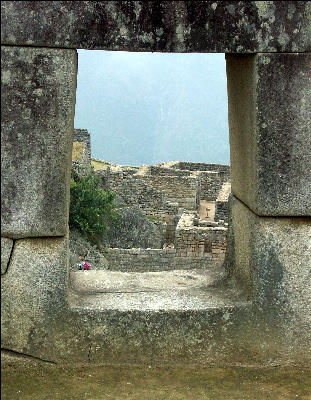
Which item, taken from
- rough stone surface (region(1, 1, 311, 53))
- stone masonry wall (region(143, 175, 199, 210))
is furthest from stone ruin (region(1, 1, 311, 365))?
stone masonry wall (region(143, 175, 199, 210))

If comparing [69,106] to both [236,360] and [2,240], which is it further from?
[236,360]

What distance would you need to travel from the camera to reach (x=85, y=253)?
790 inches

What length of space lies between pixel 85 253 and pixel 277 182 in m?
16.1

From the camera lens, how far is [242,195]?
4.92m

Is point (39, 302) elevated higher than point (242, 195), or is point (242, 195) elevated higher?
point (242, 195)

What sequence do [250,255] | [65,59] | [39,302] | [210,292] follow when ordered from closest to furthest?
[65,59] → [39,302] → [250,255] → [210,292]

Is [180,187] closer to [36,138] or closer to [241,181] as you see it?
[241,181]

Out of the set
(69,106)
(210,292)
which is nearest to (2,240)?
(69,106)

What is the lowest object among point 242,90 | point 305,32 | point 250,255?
point 250,255

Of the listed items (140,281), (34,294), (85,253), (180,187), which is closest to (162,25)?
(34,294)

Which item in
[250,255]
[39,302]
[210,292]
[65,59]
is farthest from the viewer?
[210,292]

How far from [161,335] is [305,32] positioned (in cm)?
225

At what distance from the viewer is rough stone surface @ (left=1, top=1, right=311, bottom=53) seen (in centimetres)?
397

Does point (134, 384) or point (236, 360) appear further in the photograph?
point (236, 360)
